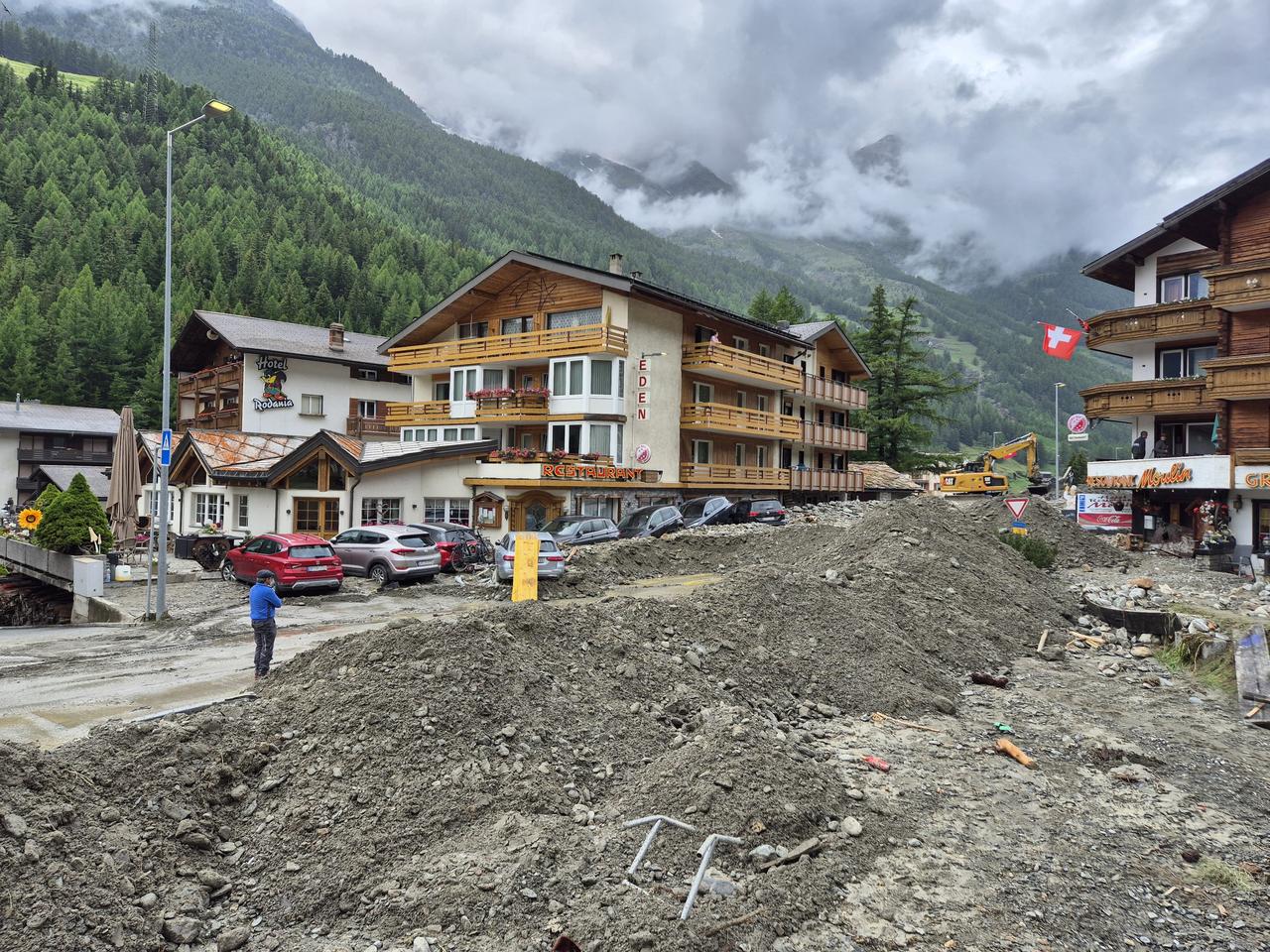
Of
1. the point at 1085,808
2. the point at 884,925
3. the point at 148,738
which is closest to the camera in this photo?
the point at 884,925

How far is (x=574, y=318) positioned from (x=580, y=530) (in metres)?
13.7

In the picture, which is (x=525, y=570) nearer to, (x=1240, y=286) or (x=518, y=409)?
(x=518, y=409)

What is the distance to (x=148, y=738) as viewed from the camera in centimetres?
859

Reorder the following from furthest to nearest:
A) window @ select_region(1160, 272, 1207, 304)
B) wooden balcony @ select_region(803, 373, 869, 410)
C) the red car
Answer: wooden balcony @ select_region(803, 373, 869, 410) < window @ select_region(1160, 272, 1207, 304) < the red car

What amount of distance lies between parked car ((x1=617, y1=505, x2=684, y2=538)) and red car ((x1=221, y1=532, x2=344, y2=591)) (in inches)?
432

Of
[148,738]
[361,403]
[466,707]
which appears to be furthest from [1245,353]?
[361,403]

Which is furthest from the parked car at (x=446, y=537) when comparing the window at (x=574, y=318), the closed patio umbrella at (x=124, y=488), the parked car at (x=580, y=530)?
the window at (x=574, y=318)

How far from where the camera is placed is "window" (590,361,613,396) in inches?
1422

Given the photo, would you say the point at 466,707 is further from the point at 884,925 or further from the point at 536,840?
the point at 884,925

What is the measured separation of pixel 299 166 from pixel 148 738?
15725cm

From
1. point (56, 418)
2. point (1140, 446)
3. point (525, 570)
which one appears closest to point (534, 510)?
point (525, 570)

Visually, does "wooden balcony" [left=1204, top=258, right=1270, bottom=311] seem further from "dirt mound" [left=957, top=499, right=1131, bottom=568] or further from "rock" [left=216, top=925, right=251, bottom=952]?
"rock" [left=216, top=925, right=251, bottom=952]

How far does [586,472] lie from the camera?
33531mm

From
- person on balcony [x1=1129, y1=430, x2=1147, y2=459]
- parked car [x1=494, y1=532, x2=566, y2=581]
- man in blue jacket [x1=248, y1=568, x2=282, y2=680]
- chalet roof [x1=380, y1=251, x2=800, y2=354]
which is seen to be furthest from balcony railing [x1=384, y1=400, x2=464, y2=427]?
person on balcony [x1=1129, y1=430, x2=1147, y2=459]
